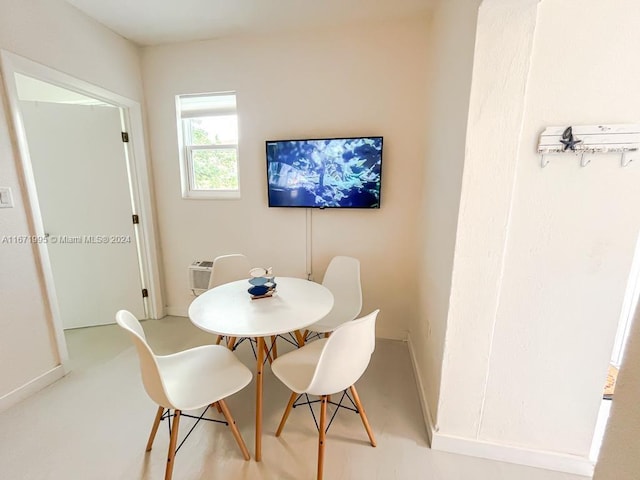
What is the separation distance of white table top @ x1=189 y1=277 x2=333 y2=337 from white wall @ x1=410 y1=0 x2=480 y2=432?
69 centimetres

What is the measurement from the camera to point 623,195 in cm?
113

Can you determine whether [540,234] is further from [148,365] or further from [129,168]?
[129,168]

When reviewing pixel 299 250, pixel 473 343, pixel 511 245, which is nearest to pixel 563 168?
pixel 511 245

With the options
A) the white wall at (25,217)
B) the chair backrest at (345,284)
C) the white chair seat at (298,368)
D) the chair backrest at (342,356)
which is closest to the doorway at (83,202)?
the white wall at (25,217)

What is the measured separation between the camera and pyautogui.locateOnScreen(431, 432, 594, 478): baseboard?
1.33 meters

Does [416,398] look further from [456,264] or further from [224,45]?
[224,45]

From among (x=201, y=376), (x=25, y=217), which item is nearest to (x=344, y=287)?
(x=201, y=376)

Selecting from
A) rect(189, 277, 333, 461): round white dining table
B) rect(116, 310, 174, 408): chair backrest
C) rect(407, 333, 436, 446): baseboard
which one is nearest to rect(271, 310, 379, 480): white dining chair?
rect(189, 277, 333, 461): round white dining table

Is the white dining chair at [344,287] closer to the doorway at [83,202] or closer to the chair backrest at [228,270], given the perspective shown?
the chair backrest at [228,270]

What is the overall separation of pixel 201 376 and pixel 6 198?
1.71 metres

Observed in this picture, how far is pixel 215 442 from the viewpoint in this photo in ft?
4.88

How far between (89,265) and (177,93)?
1.90 meters

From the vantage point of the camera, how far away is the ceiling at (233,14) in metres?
1.95

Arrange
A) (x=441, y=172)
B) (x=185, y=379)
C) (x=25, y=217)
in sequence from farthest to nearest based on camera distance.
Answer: (x=25, y=217), (x=441, y=172), (x=185, y=379)
